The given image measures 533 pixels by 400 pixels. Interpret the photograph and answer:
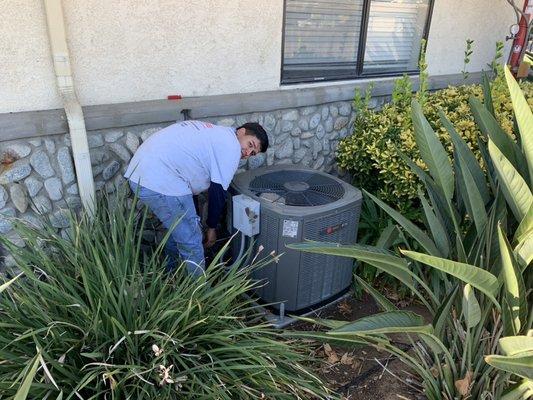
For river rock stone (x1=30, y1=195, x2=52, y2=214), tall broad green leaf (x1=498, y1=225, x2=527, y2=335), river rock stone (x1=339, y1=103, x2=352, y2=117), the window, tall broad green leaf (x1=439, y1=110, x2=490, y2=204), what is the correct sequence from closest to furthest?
tall broad green leaf (x1=498, y1=225, x2=527, y2=335)
tall broad green leaf (x1=439, y1=110, x2=490, y2=204)
river rock stone (x1=30, y1=195, x2=52, y2=214)
the window
river rock stone (x1=339, y1=103, x2=352, y2=117)

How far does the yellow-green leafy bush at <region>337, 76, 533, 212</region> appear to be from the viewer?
12.8 feet

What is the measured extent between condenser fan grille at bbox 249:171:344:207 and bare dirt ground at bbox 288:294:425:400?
0.95 metres

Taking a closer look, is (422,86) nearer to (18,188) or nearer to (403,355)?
(403,355)

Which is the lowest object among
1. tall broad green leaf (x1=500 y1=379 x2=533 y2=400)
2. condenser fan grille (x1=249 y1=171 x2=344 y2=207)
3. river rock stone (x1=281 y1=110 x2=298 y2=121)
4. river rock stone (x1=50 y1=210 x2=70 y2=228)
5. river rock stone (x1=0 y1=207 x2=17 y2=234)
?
tall broad green leaf (x1=500 y1=379 x2=533 y2=400)

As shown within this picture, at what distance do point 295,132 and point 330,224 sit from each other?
1407mm

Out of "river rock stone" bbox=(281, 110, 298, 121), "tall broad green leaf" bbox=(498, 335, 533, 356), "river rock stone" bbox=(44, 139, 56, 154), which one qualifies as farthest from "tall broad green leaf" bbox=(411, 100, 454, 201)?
"river rock stone" bbox=(44, 139, 56, 154)

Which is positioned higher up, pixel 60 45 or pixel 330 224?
pixel 60 45

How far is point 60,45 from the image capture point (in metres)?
2.89

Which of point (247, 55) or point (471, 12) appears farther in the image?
A: point (471, 12)

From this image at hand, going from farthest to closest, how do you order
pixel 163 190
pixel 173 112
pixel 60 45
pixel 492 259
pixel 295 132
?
1. pixel 295 132
2. pixel 173 112
3. pixel 163 190
4. pixel 60 45
5. pixel 492 259

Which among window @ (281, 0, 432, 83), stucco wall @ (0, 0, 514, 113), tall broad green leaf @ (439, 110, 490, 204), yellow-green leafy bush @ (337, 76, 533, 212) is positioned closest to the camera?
tall broad green leaf @ (439, 110, 490, 204)

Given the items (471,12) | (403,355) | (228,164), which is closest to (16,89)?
(228,164)

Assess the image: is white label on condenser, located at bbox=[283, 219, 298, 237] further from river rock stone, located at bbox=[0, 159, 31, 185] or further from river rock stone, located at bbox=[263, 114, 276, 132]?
river rock stone, located at bbox=[0, 159, 31, 185]

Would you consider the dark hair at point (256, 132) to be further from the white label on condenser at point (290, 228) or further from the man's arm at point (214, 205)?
the white label on condenser at point (290, 228)
